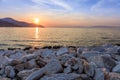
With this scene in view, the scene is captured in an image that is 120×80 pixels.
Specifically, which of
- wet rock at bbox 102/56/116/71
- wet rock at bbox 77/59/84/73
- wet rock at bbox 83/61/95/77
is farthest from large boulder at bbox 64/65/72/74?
wet rock at bbox 102/56/116/71

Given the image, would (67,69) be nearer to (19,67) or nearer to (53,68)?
(53,68)

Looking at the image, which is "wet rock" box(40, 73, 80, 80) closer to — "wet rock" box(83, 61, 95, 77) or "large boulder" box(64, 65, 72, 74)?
"wet rock" box(83, 61, 95, 77)

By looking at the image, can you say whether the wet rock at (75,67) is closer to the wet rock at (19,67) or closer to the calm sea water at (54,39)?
the wet rock at (19,67)

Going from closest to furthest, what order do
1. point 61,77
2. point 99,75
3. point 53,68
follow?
point 61,77 → point 99,75 → point 53,68

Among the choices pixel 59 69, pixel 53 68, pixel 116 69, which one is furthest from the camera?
pixel 116 69

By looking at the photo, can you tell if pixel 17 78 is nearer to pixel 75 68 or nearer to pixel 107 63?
pixel 75 68

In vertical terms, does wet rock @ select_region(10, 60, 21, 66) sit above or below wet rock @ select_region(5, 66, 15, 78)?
above

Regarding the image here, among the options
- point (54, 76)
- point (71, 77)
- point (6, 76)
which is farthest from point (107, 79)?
point (6, 76)

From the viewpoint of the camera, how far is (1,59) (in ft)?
44.7

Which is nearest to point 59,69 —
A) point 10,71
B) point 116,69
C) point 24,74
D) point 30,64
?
point 24,74

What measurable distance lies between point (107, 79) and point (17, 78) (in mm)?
4175

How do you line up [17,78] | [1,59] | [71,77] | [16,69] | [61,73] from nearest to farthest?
[71,77] → [61,73] → [17,78] → [16,69] → [1,59]

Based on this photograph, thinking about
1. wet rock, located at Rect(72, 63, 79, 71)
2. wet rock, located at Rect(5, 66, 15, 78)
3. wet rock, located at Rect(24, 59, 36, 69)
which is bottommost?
wet rock, located at Rect(5, 66, 15, 78)

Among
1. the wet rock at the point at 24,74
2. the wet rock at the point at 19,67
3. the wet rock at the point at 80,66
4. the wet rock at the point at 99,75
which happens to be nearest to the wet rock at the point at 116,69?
the wet rock at the point at 99,75
